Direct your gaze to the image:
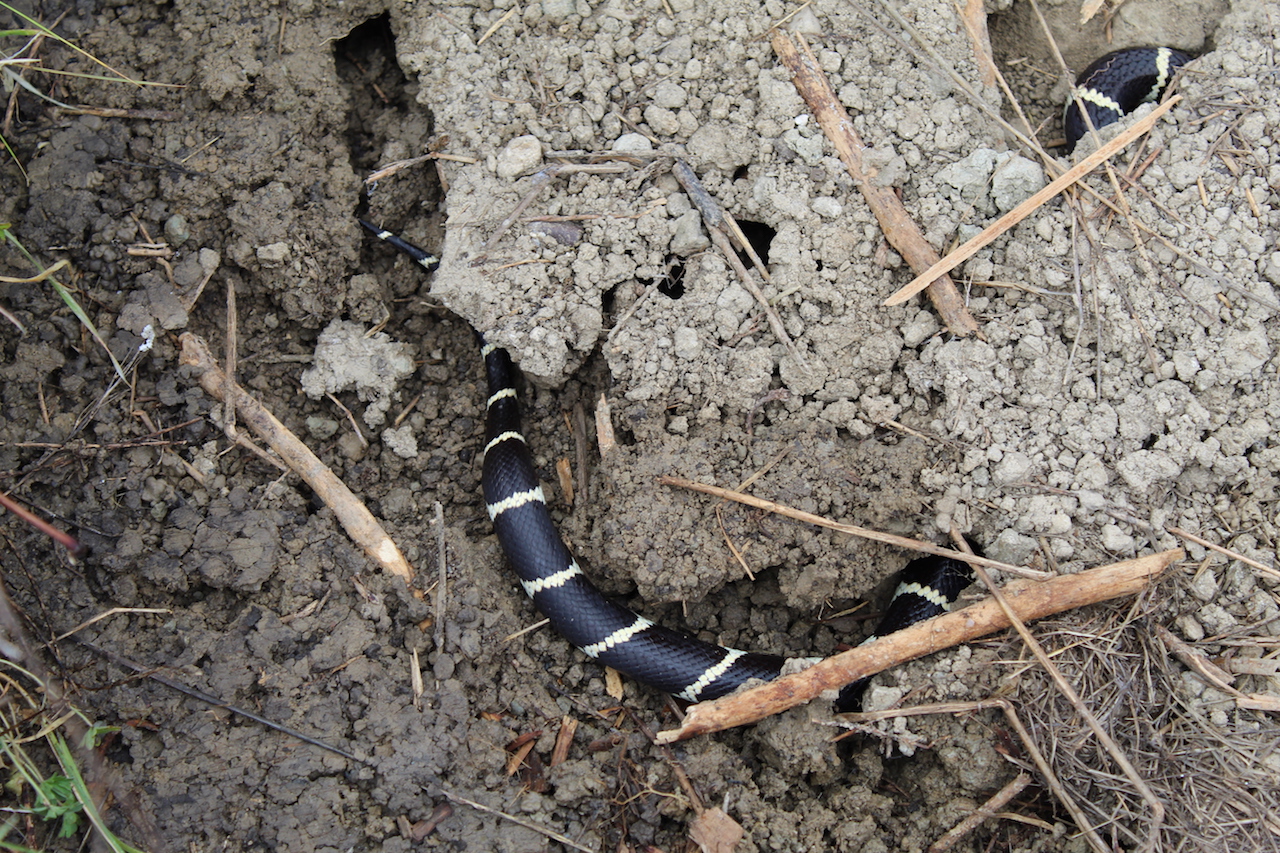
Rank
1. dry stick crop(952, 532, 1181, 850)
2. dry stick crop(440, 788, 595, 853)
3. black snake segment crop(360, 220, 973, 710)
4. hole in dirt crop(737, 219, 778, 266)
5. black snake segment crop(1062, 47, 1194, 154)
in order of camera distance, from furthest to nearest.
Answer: black snake segment crop(1062, 47, 1194, 154)
hole in dirt crop(737, 219, 778, 266)
black snake segment crop(360, 220, 973, 710)
dry stick crop(440, 788, 595, 853)
dry stick crop(952, 532, 1181, 850)

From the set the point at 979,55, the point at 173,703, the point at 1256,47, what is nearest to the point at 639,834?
the point at 173,703

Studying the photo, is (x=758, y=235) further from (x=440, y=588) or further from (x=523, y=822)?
(x=523, y=822)

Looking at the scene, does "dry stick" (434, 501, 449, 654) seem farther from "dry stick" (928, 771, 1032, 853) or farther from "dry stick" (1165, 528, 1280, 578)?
"dry stick" (1165, 528, 1280, 578)

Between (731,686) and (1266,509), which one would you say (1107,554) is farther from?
(731,686)

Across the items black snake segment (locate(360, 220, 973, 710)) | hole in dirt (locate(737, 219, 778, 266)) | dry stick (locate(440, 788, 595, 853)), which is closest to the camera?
A: dry stick (locate(440, 788, 595, 853))

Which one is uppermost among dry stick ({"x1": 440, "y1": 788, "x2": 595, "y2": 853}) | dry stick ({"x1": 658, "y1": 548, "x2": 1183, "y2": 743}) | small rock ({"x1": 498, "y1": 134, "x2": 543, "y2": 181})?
small rock ({"x1": 498, "y1": 134, "x2": 543, "y2": 181})

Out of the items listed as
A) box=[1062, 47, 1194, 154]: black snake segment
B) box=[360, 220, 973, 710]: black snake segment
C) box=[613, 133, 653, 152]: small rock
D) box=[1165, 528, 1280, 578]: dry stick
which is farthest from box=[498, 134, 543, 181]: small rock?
box=[1165, 528, 1280, 578]: dry stick

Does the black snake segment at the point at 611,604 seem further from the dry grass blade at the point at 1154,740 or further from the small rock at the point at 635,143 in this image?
the small rock at the point at 635,143
